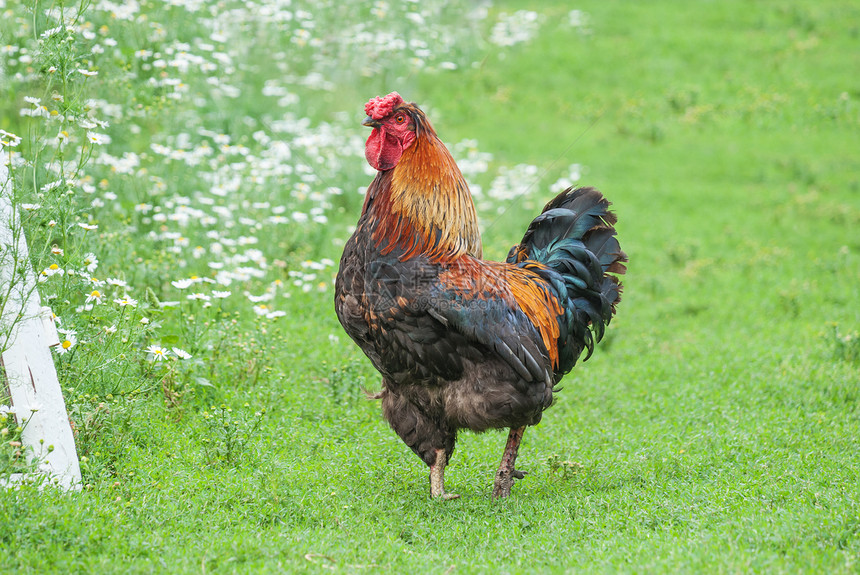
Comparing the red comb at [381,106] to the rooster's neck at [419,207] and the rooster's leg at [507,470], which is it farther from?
the rooster's leg at [507,470]

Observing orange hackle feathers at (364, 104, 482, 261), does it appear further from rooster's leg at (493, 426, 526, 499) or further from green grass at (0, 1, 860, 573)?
green grass at (0, 1, 860, 573)

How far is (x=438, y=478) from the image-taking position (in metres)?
5.25

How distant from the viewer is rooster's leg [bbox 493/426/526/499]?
5.24 meters

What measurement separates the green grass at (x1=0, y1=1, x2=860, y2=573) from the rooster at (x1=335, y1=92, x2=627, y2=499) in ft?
1.85

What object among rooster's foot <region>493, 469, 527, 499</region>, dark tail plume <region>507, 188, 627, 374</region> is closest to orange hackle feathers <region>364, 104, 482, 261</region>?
dark tail plume <region>507, 188, 627, 374</region>

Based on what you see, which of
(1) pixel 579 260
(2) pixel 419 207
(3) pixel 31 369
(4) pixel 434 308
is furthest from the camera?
(1) pixel 579 260

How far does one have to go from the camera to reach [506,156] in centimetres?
1329

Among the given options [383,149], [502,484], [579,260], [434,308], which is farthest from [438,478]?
[383,149]

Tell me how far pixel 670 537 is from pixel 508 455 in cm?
116

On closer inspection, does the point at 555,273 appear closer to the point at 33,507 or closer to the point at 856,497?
the point at 856,497

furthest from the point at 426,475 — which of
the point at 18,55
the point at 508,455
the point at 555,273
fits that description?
the point at 18,55

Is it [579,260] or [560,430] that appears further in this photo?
[560,430]

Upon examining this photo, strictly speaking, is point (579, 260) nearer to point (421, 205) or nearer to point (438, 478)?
point (421, 205)

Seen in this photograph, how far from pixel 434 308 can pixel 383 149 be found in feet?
3.32
